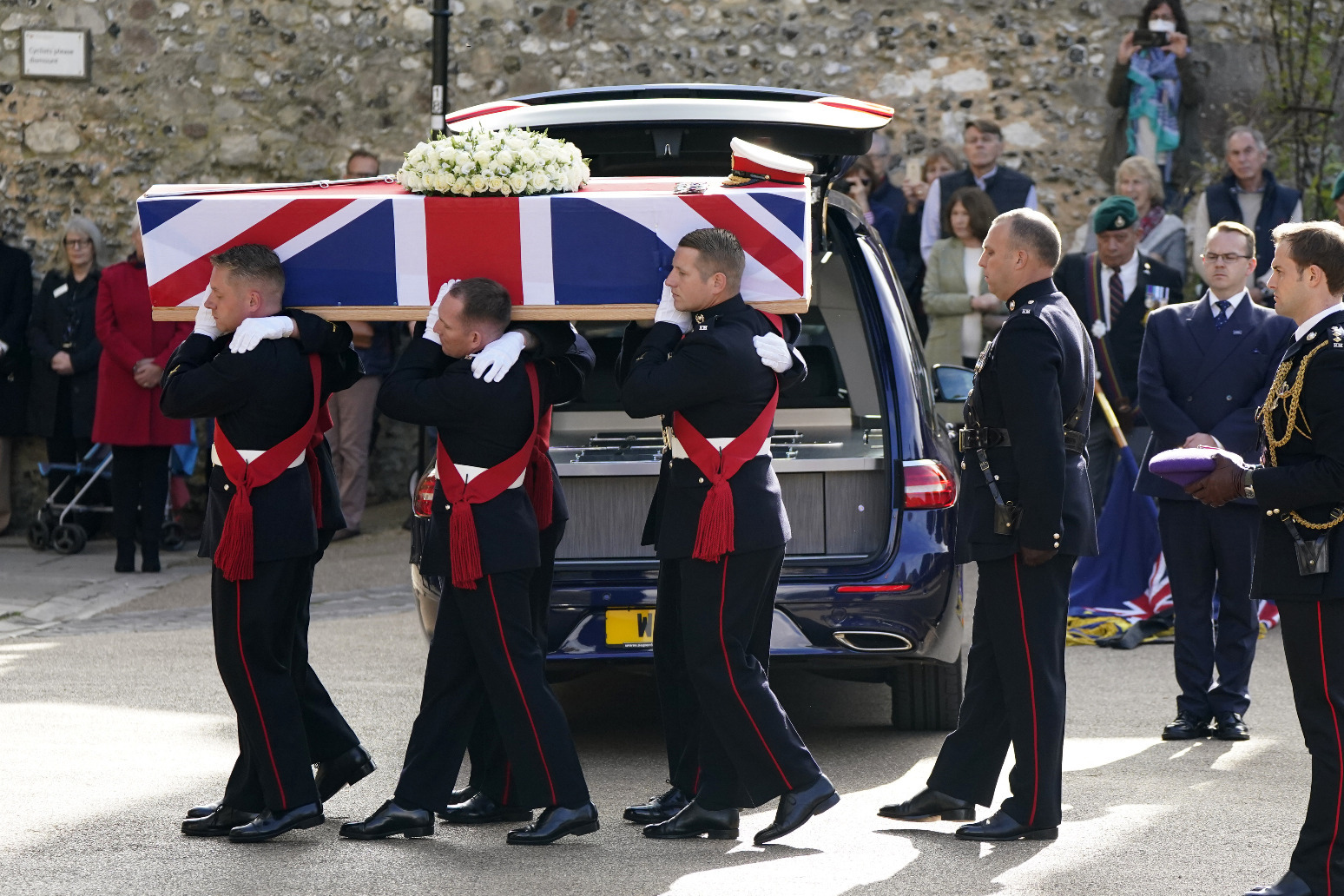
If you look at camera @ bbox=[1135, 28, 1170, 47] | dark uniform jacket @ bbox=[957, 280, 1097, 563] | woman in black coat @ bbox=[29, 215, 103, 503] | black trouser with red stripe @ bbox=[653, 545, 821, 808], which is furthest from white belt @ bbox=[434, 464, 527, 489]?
camera @ bbox=[1135, 28, 1170, 47]

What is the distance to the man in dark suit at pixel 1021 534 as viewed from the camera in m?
4.66

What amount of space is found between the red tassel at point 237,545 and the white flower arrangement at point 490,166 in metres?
1.01

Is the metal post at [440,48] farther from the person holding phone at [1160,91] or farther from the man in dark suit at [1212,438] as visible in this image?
the man in dark suit at [1212,438]

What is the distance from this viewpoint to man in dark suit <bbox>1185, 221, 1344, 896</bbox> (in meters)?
4.03

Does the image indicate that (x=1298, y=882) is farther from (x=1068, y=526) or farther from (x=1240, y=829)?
(x=1068, y=526)

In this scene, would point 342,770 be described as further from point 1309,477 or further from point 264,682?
point 1309,477

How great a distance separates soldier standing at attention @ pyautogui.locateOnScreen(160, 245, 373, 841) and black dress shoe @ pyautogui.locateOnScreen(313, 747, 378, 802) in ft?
0.71

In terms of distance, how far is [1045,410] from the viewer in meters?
4.65

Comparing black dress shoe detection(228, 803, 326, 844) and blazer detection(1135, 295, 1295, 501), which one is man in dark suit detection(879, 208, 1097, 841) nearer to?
black dress shoe detection(228, 803, 326, 844)

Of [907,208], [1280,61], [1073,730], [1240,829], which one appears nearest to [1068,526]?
[1240,829]

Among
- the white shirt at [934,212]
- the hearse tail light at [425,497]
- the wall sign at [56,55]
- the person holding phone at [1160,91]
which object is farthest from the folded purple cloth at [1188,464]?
the wall sign at [56,55]

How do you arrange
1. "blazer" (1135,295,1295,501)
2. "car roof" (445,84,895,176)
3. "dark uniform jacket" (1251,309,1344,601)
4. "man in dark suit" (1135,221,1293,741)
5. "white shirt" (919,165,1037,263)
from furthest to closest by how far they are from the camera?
"white shirt" (919,165,1037,263) → "blazer" (1135,295,1295,501) → "man in dark suit" (1135,221,1293,741) → "car roof" (445,84,895,176) → "dark uniform jacket" (1251,309,1344,601)

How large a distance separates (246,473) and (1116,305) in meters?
5.29

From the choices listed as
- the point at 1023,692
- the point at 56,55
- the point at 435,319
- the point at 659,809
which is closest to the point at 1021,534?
the point at 1023,692
